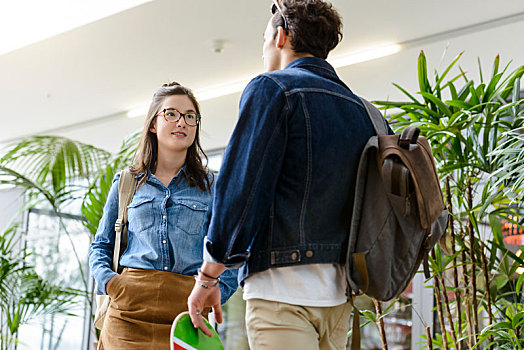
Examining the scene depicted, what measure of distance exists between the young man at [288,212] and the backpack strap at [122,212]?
707 millimetres

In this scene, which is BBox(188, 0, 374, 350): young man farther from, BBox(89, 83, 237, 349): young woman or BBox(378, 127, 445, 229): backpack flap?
BBox(89, 83, 237, 349): young woman

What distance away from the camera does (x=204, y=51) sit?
5.63 m

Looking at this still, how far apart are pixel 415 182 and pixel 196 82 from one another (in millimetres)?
5207

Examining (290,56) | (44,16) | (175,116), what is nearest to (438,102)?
(175,116)

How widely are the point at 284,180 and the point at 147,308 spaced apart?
2.61 ft

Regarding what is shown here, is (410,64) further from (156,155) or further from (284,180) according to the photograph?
(284,180)

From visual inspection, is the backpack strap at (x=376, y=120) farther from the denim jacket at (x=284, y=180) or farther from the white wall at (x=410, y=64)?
the white wall at (x=410, y=64)

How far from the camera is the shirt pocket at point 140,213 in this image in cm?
208

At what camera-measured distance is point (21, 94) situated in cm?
708

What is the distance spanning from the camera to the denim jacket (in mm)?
1363

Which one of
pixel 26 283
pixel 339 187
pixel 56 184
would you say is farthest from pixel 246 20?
pixel 339 187

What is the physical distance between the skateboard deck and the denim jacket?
204mm

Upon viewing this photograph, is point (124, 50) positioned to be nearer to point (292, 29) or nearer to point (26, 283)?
point (26, 283)

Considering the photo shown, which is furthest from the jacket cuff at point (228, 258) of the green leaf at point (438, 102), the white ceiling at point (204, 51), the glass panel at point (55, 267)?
the glass panel at point (55, 267)
